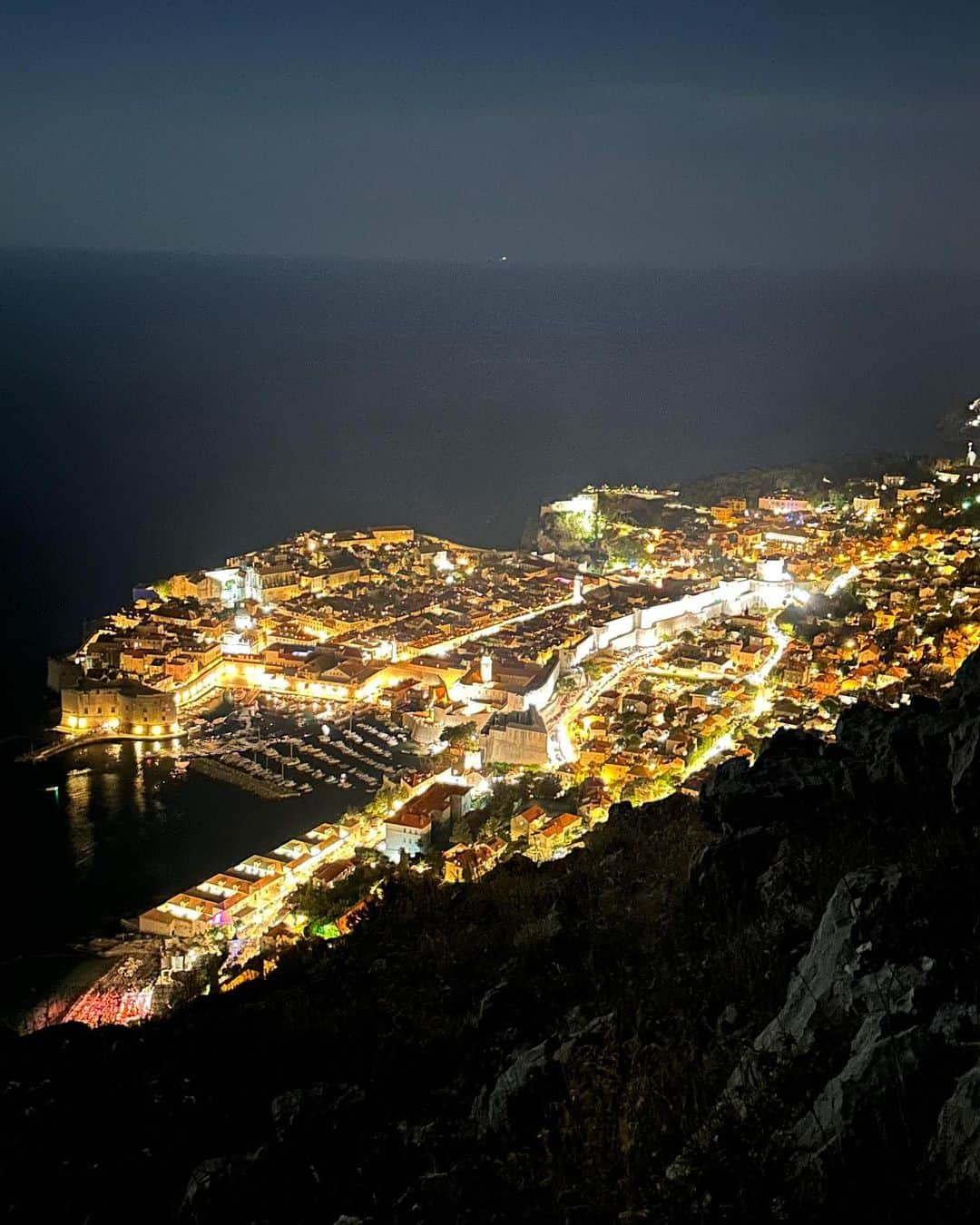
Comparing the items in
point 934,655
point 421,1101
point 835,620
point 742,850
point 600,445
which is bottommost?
point 421,1101

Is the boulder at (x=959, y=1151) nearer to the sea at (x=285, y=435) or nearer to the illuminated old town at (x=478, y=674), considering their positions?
the illuminated old town at (x=478, y=674)

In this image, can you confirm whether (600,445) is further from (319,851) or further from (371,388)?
(319,851)

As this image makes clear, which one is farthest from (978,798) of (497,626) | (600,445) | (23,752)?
(600,445)

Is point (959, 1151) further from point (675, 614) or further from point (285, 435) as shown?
point (285, 435)

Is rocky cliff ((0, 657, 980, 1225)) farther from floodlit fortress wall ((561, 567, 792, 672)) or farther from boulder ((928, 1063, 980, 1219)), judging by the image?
floodlit fortress wall ((561, 567, 792, 672))

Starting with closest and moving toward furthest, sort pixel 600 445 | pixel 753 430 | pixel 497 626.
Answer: pixel 497 626, pixel 600 445, pixel 753 430

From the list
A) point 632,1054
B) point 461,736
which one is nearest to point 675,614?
point 461,736

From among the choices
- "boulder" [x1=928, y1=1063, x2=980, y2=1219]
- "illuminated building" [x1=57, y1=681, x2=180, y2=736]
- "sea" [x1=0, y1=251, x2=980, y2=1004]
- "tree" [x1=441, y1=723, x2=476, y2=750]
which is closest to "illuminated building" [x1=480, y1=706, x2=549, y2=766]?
"tree" [x1=441, y1=723, x2=476, y2=750]
